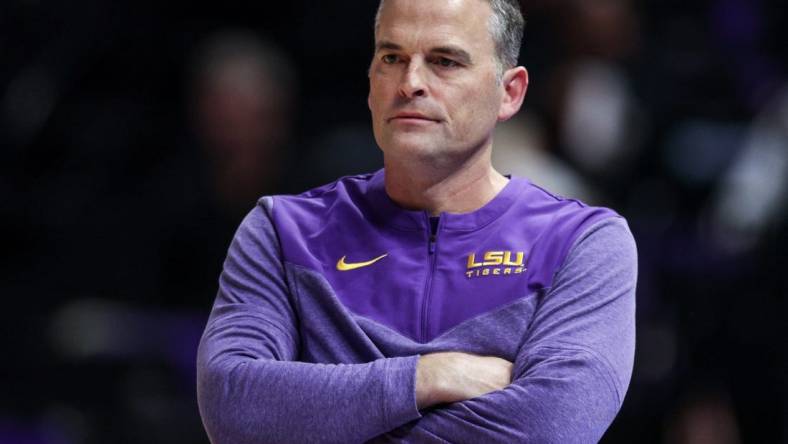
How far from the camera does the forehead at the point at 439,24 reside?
3217 millimetres

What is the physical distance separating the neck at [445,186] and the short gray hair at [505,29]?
24 centimetres

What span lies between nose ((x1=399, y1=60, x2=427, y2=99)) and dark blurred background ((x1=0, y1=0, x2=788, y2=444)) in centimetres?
216

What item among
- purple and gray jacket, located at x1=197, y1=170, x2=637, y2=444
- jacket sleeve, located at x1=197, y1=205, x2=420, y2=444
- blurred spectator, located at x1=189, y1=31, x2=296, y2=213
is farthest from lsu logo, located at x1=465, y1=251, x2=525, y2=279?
blurred spectator, located at x1=189, y1=31, x2=296, y2=213

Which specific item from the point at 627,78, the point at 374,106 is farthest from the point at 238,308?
the point at 627,78

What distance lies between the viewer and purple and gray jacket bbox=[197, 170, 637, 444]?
2.98 m

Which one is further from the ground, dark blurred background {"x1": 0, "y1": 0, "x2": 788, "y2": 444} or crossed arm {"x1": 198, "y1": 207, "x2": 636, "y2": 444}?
crossed arm {"x1": 198, "y1": 207, "x2": 636, "y2": 444}

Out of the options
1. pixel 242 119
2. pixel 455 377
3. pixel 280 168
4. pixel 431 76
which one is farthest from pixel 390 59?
pixel 242 119

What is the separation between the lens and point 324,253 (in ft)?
10.9

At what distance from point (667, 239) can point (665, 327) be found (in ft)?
1.59

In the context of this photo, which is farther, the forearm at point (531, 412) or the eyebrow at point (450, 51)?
the eyebrow at point (450, 51)

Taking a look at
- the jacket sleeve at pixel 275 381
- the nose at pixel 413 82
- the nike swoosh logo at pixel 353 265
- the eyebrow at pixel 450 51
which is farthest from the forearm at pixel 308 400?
the eyebrow at pixel 450 51

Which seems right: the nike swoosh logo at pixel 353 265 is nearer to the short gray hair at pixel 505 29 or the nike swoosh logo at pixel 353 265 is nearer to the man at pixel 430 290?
the man at pixel 430 290

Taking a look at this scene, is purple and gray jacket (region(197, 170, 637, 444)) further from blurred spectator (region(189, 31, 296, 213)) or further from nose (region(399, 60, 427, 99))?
blurred spectator (region(189, 31, 296, 213))

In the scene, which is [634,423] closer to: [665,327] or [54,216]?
[665,327]
